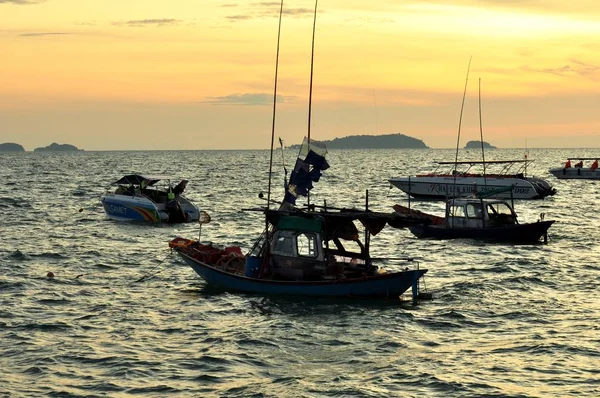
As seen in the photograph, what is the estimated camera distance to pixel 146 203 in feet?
164

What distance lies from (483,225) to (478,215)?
524 mm

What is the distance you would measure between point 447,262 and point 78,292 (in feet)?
49.0

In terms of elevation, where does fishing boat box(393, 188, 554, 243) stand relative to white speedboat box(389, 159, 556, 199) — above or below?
below

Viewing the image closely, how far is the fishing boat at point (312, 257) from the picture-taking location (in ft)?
86.2

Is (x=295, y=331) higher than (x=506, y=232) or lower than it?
lower

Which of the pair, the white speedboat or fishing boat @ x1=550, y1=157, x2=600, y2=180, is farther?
fishing boat @ x1=550, y1=157, x2=600, y2=180

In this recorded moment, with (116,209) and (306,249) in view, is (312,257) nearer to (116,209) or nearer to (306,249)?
(306,249)

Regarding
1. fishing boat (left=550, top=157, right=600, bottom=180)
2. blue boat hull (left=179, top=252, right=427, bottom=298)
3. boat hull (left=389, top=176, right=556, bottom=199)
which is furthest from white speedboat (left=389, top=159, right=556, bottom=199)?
blue boat hull (left=179, top=252, right=427, bottom=298)

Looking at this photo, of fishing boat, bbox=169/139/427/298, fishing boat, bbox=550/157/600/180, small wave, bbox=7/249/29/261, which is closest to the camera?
fishing boat, bbox=169/139/427/298

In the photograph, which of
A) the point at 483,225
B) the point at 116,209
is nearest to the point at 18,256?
the point at 116,209

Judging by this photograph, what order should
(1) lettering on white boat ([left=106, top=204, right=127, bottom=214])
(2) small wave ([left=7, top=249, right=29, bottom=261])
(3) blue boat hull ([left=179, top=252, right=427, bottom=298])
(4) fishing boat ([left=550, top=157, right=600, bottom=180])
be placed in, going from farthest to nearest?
(4) fishing boat ([left=550, top=157, right=600, bottom=180])
(1) lettering on white boat ([left=106, top=204, right=127, bottom=214])
(2) small wave ([left=7, top=249, right=29, bottom=261])
(3) blue boat hull ([left=179, top=252, right=427, bottom=298])

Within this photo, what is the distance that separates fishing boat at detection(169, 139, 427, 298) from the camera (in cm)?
2628

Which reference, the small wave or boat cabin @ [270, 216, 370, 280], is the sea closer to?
the small wave

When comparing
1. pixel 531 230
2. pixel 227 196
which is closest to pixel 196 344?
pixel 531 230
